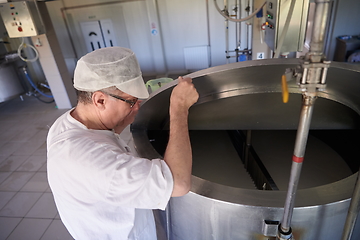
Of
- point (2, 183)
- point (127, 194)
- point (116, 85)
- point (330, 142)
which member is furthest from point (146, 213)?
point (2, 183)

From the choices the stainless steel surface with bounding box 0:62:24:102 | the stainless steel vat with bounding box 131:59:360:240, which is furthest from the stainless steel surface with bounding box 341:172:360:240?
the stainless steel surface with bounding box 0:62:24:102

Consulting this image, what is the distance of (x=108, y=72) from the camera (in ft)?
2.75

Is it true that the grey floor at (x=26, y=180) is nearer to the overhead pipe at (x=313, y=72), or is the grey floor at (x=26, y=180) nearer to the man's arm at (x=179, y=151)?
the man's arm at (x=179, y=151)

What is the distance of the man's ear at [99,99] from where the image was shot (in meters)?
0.86

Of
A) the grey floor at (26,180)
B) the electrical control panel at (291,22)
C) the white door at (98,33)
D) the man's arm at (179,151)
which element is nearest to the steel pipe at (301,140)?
the man's arm at (179,151)

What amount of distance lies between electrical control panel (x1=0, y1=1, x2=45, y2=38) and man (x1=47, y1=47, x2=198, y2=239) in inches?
142

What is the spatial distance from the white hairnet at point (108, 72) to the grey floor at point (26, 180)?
6.16ft

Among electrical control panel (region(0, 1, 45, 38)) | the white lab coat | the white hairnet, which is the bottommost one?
the white lab coat

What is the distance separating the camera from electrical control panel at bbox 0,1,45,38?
363 cm

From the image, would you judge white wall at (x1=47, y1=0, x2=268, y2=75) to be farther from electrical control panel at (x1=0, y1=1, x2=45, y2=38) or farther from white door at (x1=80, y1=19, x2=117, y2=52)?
electrical control panel at (x1=0, y1=1, x2=45, y2=38)

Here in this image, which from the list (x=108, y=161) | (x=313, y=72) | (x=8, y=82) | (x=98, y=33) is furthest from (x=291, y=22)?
(x=8, y=82)

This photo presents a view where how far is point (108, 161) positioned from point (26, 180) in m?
2.74

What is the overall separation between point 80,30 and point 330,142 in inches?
215

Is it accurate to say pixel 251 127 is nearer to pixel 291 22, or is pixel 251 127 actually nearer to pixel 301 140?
pixel 301 140
